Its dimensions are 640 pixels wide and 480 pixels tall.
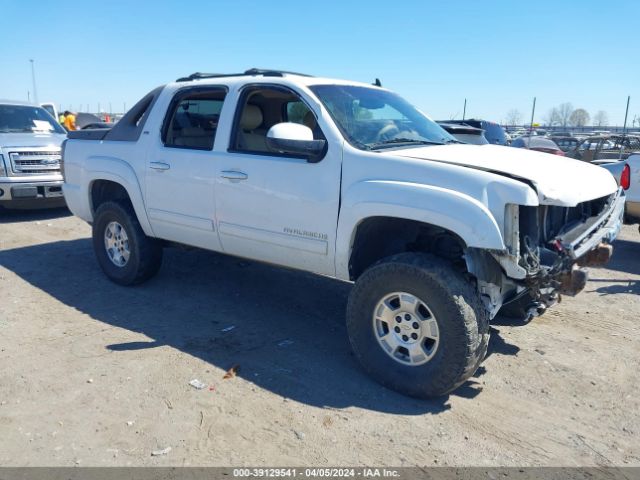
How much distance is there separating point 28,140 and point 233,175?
22.3ft

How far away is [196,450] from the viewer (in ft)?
10.00

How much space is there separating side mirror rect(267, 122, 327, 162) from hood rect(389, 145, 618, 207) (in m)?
0.58

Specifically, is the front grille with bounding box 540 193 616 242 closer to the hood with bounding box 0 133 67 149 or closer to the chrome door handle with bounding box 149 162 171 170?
the chrome door handle with bounding box 149 162 171 170

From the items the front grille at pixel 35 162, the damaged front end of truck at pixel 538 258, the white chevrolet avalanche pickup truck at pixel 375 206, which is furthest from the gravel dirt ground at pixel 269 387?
the front grille at pixel 35 162

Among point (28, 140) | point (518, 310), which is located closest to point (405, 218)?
point (518, 310)

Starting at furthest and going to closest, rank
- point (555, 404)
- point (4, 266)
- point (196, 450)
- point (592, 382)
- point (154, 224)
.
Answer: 1. point (4, 266)
2. point (154, 224)
3. point (592, 382)
4. point (555, 404)
5. point (196, 450)

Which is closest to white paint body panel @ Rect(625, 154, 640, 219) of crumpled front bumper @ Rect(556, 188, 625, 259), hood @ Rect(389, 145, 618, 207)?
crumpled front bumper @ Rect(556, 188, 625, 259)

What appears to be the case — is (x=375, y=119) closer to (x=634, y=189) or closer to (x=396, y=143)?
(x=396, y=143)

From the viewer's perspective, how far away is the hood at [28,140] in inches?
364

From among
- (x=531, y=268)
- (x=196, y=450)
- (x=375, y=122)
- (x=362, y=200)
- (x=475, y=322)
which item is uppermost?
(x=375, y=122)

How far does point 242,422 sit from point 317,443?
1.66 feet

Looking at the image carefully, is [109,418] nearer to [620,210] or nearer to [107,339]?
[107,339]

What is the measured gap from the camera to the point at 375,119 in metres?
4.45

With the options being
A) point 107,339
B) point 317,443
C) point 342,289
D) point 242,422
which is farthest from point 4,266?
point 317,443
